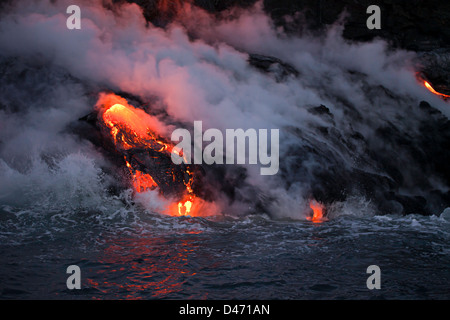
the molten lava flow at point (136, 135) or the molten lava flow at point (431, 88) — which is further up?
the molten lava flow at point (431, 88)

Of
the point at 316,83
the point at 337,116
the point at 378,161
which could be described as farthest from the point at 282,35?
the point at 378,161

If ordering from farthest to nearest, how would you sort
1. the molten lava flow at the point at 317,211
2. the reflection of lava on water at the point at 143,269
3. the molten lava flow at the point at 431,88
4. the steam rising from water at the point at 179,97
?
the molten lava flow at the point at 431,88 < the steam rising from water at the point at 179,97 < the molten lava flow at the point at 317,211 < the reflection of lava on water at the point at 143,269

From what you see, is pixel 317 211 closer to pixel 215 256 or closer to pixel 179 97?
pixel 215 256

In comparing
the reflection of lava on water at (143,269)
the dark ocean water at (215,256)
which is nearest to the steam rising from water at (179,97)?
the dark ocean water at (215,256)

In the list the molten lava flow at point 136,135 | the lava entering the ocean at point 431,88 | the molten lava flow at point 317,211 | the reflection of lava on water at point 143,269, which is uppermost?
the lava entering the ocean at point 431,88

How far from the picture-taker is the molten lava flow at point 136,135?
22.2ft

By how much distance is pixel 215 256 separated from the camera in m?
4.79

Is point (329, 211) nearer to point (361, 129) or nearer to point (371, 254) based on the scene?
point (371, 254)

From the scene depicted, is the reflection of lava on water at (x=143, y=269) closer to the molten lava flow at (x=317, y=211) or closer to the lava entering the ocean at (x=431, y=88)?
the molten lava flow at (x=317, y=211)

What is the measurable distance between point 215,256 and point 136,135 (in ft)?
9.59

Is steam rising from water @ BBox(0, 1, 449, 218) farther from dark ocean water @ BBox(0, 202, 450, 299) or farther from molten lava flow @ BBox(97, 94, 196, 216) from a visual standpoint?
dark ocean water @ BBox(0, 202, 450, 299)

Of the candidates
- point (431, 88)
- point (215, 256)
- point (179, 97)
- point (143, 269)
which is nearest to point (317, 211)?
point (215, 256)

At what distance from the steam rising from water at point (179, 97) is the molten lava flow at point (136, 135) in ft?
0.89

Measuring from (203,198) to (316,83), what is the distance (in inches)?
161
